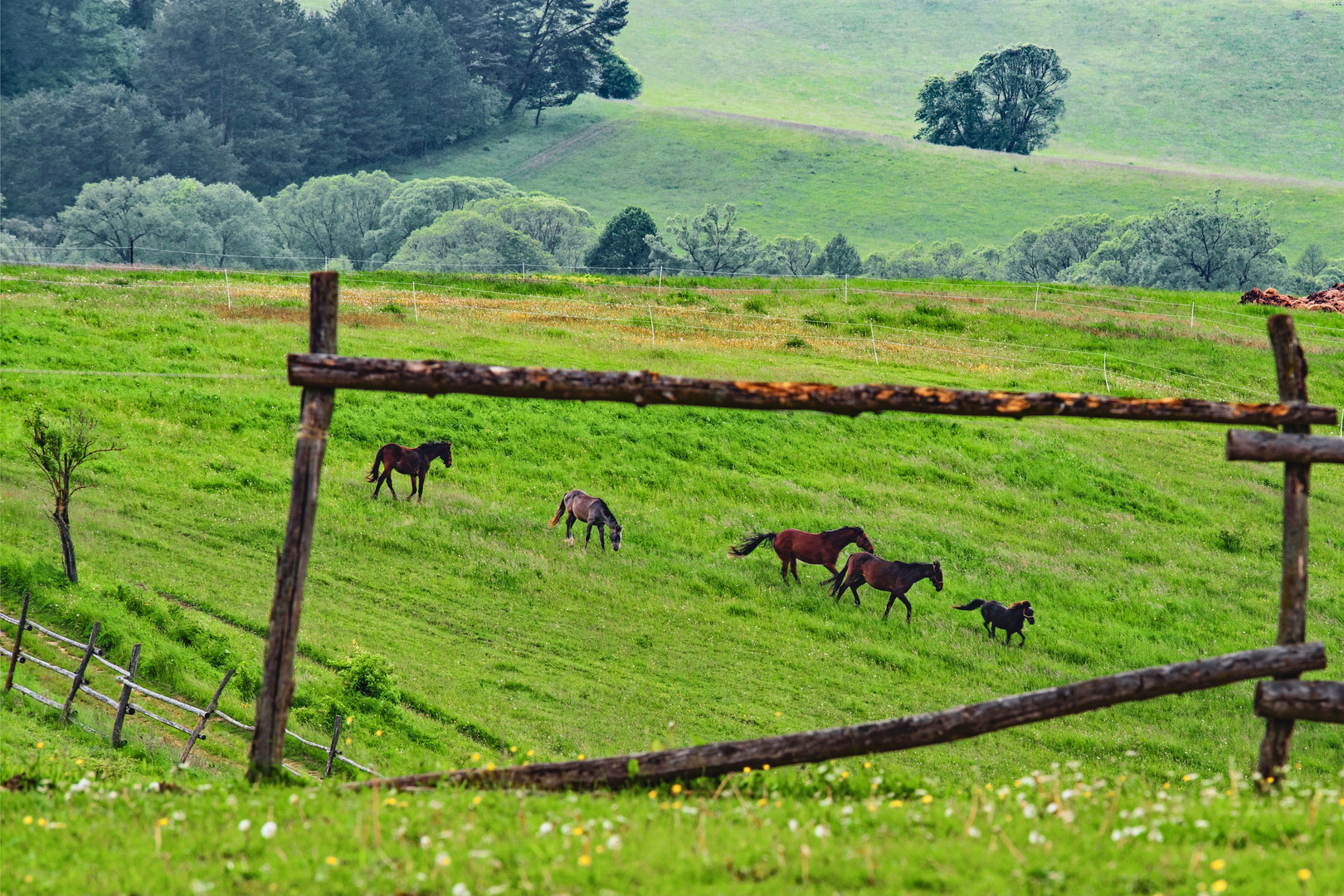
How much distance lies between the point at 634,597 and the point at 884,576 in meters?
5.82

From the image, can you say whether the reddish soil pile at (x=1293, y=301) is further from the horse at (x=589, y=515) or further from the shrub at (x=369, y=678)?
the shrub at (x=369, y=678)

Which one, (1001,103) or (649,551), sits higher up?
(1001,103)

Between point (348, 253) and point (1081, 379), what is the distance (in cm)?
9558

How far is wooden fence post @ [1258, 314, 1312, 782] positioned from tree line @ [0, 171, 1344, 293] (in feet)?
264

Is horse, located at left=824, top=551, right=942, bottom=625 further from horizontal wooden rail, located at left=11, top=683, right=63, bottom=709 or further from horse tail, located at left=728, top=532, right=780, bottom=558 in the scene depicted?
horizontal wooden rail, located at left=11, top=683, right=63, bottom=709

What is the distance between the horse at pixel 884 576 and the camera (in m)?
24.3

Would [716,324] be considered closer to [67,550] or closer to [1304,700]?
[67,550]

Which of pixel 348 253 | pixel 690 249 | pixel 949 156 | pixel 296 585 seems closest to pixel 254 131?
pixel 348 253

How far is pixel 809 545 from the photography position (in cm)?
2531

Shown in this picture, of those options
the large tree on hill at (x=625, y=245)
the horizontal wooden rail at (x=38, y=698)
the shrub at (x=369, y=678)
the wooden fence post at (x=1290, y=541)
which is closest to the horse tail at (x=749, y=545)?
the shrub at (x=369, y=678)

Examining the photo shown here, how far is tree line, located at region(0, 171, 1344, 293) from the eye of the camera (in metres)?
95.6

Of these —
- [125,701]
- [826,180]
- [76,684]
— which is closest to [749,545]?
[125,701]

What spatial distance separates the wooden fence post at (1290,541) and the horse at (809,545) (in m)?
17.0

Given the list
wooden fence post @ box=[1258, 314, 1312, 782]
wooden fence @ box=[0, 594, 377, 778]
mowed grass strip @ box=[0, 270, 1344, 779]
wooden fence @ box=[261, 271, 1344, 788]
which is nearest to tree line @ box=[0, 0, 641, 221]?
mowed grass strip @ box=[0, 270, 1344, 779]
